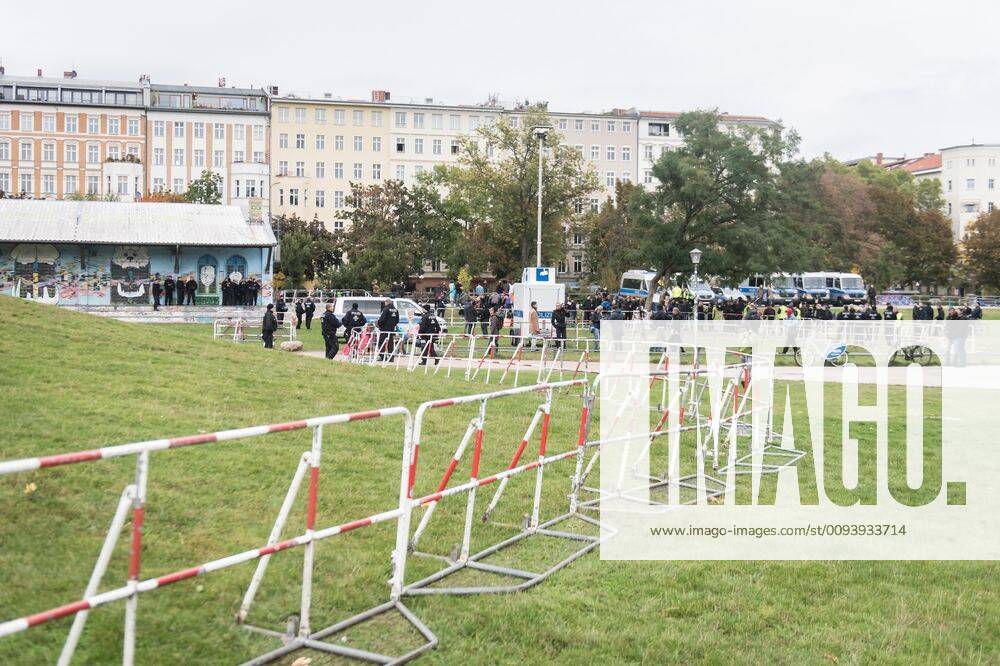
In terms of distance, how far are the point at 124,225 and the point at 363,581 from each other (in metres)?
39.5

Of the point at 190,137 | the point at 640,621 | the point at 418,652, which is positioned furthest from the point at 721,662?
the point at 190,137

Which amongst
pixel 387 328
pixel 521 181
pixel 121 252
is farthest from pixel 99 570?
pixel 521 181

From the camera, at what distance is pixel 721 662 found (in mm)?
5727

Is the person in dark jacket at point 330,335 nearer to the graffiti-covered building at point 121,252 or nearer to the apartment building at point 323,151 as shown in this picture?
the graffiti-covered building at point 121,252

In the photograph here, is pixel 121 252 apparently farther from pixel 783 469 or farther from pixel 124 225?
pixel 783 469

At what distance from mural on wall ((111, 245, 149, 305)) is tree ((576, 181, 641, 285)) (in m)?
38.6

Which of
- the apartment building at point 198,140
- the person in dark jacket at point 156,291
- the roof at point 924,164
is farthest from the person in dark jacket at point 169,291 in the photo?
the roof at point 924,164

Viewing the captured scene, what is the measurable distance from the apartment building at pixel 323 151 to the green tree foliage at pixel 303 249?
1564 cm

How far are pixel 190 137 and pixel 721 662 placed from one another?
91496 millimetres

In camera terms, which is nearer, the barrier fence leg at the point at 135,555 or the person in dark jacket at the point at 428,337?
the barrier fence leg at the point at 135,555

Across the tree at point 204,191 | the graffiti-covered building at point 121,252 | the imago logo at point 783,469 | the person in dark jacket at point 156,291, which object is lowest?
the imago logo at point 783,469

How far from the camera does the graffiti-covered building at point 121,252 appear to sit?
40.5 meters

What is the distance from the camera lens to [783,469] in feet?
38.2

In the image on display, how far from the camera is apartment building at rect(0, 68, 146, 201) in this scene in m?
87.8
